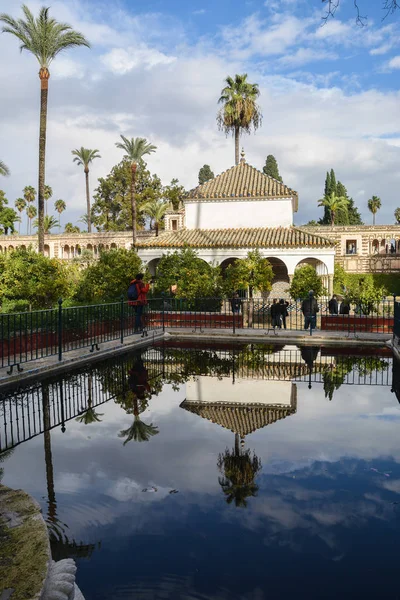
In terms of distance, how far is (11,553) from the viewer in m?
3.55

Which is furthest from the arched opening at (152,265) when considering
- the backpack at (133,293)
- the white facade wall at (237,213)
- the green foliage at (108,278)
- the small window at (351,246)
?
the small window at (351,246)

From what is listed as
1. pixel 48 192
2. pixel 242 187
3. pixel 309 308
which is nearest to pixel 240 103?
pixel 242 187

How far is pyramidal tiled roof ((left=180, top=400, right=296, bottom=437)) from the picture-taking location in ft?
23.4

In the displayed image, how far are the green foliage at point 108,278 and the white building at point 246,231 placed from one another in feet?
19.1

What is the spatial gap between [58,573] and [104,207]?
5753 cm

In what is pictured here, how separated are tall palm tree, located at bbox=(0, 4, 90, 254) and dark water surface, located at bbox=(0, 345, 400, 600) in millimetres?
18056

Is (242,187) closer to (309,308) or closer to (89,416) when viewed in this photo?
(309,308)

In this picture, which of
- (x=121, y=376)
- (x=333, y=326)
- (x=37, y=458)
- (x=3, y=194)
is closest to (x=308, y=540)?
(x=37, y=458)

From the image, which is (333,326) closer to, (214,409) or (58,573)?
(214,409)

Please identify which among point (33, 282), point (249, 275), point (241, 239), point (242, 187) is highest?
point (242, 187)

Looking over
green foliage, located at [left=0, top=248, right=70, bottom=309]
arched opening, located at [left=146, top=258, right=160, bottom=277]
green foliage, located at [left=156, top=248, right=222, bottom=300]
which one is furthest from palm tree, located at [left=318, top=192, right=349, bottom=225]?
green foliage, located at [left=0, top=248, right=70, bottom=309]

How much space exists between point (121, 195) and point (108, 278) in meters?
36.9

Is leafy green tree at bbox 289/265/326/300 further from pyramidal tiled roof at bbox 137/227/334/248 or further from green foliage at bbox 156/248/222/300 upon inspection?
green foliage at bbox 156/248/222/300

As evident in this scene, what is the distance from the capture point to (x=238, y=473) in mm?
5520
